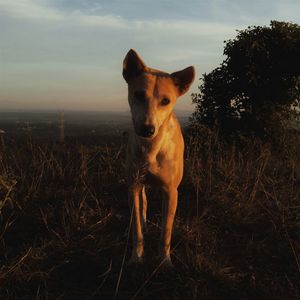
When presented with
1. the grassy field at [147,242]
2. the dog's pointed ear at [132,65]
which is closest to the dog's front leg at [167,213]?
the grassy field at [147,242]

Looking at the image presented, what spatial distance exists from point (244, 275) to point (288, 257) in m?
0.73

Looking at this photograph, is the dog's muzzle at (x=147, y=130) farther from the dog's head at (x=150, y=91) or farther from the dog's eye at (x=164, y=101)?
the dog's eye at (x=164, y=101)

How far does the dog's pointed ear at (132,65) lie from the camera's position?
397 cm

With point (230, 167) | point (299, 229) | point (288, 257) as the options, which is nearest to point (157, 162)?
point (288, 257)

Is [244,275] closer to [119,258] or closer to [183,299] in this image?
[183,299]

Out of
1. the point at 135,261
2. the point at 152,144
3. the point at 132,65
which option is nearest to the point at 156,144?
the point at 152,144

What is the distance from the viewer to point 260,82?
8789 millimetres

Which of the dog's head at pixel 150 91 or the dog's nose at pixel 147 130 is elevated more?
the dog's head at pixel 150 91

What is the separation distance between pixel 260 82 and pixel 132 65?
5.57 meters

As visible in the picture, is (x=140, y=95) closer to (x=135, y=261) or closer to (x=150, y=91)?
(x=150, y=91)

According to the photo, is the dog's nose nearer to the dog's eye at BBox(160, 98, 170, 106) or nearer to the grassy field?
the dog's eye at BBox(160, 98, 170, 106)

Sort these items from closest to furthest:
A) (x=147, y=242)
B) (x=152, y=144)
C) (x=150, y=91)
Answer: (x=150, y=91) → (x=152, y=144) → (x=147, y=242)

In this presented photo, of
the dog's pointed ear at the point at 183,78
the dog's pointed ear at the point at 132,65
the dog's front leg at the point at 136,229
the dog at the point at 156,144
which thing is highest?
the dog's pointed ear at the point at 132,65

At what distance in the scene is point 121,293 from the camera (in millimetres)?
3520
